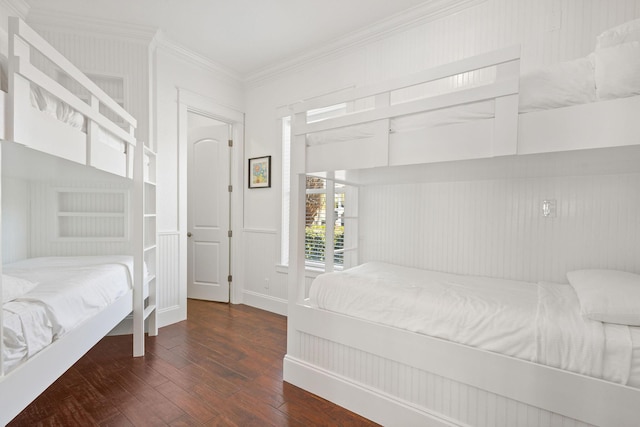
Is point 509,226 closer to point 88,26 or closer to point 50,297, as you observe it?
point 50,297

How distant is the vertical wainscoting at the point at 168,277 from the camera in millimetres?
3195

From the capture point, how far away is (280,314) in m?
3.58

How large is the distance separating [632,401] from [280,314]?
9.72 feet

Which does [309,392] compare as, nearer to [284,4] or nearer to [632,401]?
[632,401]

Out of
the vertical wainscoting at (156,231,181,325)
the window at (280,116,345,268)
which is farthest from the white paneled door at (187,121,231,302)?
the window at (280,116,345,268)

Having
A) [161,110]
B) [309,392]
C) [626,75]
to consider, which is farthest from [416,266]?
Answer: [161,110]

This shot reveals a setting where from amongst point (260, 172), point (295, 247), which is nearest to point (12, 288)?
point (295, 247)

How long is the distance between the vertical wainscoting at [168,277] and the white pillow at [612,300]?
133 inches

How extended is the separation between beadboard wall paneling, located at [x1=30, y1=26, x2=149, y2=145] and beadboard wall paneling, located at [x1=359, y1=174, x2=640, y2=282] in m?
2.44

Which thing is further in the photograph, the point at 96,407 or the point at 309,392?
the point at 309,392

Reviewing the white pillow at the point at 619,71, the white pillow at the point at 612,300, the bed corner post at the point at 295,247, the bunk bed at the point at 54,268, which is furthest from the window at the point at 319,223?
the white pillow at the point at 619,71

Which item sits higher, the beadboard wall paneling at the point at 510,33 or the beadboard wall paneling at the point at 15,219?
the beadboard wall paneling at the point at 510,33

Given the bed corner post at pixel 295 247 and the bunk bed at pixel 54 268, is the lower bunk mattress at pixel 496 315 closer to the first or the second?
the bed corner post at pixel 295 247

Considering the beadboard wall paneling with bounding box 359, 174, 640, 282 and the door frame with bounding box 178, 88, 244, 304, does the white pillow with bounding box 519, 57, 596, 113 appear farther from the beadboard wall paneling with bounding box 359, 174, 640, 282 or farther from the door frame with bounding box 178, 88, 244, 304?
the door frame with bounding box 178, 88, 244, 304
